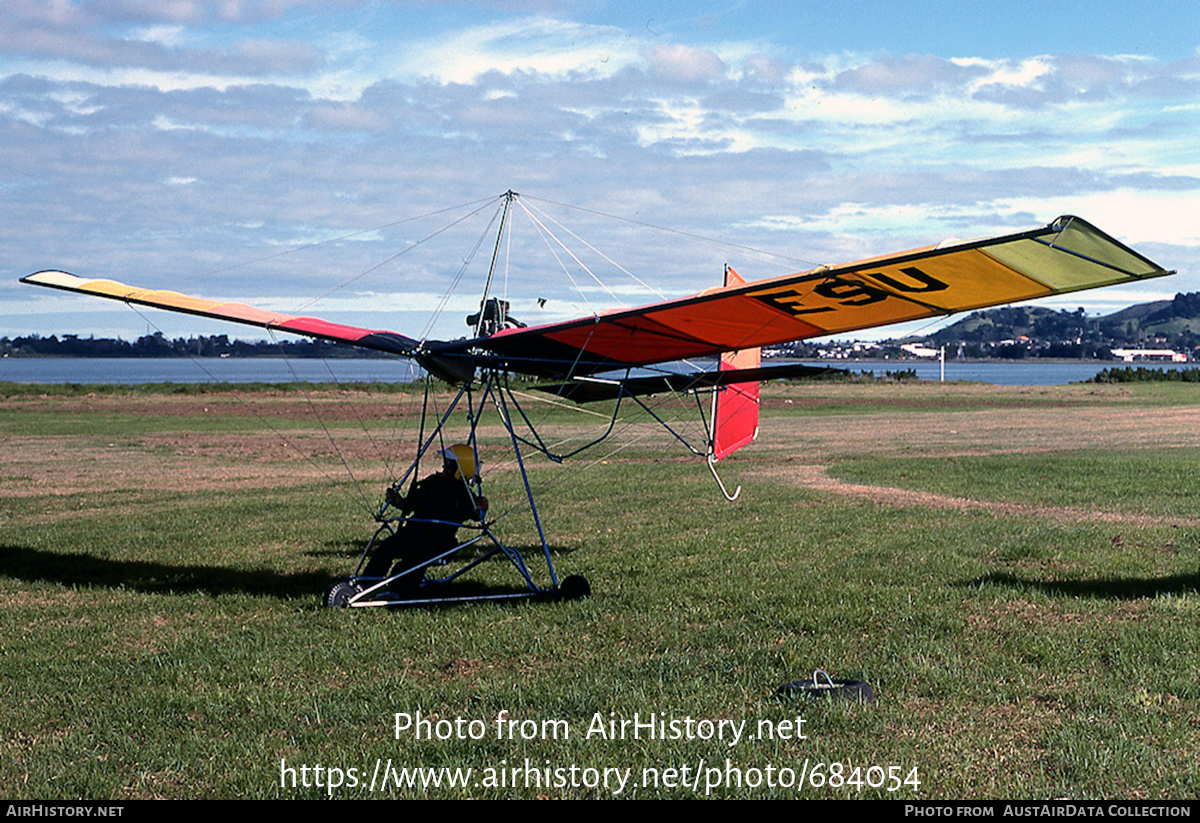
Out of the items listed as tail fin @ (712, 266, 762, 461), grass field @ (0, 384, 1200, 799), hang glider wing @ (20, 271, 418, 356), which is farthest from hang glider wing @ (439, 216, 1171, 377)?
tail fin @ (712, 266, 762, 461)

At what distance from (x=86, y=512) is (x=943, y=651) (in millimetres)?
13706

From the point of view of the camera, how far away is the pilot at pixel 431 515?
863 centimetres

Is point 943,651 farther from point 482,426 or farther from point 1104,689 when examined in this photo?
point 482,426

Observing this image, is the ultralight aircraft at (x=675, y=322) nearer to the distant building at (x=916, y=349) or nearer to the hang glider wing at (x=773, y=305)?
the hang glider wing at (x=773, y=305)

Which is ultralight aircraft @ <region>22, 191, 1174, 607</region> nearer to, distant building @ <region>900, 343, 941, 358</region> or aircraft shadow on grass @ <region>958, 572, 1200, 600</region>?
distant building @ <region>900, 343, 941, 358</region>

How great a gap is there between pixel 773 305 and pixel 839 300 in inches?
22.9

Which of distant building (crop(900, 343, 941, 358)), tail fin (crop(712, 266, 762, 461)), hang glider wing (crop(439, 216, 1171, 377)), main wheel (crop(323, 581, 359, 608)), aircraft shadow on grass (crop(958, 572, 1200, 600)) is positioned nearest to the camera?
hang glider wing (crop(439, 216, 1171, 377))

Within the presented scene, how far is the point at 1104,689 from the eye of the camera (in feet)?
18.8

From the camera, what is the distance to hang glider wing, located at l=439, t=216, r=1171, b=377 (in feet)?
22.8

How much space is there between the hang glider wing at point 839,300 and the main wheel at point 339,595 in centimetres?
233

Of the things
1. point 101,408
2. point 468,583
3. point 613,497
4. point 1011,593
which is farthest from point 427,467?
point 101,408

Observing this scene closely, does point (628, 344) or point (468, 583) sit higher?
point (628, 344)

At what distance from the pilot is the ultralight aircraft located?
29 millimetres

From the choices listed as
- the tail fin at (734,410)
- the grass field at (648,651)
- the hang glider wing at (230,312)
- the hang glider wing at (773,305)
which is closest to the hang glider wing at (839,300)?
the hang glider wing at (773,305)
